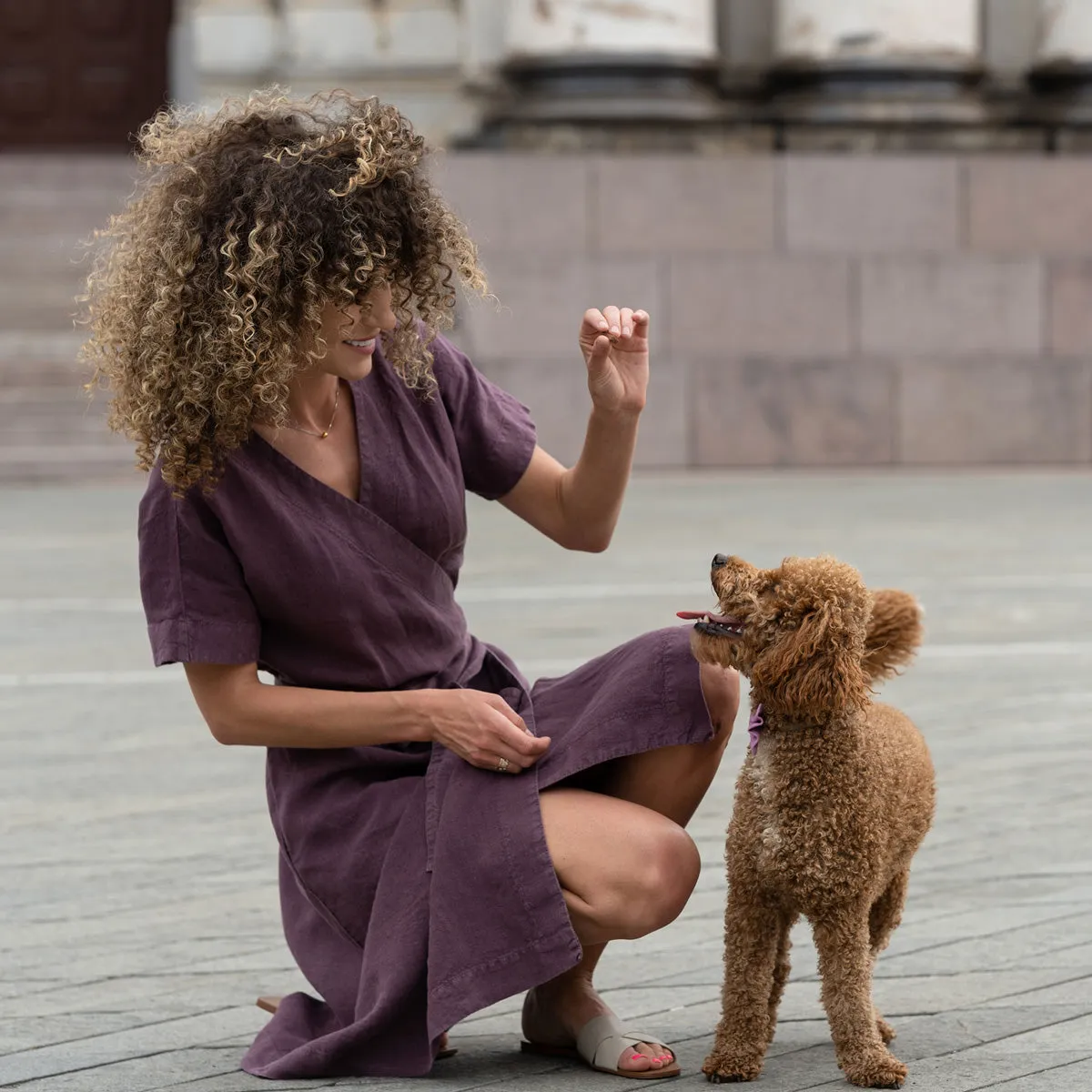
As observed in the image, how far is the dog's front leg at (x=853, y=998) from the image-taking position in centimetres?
311

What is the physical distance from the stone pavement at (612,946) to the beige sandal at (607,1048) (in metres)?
0.04

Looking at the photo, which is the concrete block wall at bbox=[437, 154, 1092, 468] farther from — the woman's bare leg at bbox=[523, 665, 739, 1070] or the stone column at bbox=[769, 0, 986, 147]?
the woman's bare leg at bbox=[523, 665, 739, 1070]

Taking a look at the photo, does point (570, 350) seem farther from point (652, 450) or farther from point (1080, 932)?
point (1080, 932)

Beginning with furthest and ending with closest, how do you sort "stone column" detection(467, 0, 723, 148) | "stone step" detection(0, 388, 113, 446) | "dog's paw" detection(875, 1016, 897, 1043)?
"stone column" detection(467, 0, 723, 148) < "stone step" detection(0, 388, 113, 446) < "dog's paw" detection(875, 1016, 897, 1043)

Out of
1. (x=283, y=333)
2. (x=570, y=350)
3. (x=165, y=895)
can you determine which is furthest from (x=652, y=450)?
(x=283, y=333)

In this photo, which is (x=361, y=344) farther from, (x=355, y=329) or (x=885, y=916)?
(x=885, y=916)

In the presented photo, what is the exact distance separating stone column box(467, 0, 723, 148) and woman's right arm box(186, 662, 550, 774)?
34.0 ft

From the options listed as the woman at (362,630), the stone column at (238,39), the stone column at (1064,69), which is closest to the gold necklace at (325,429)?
the woman at (362,630)

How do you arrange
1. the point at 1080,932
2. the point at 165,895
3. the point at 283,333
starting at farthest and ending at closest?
the point at 165,895, the point at 1080,932, the point at 283,333

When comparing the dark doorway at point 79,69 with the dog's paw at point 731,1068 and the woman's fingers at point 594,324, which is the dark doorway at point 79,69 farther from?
the dog's paw at point 731,1068

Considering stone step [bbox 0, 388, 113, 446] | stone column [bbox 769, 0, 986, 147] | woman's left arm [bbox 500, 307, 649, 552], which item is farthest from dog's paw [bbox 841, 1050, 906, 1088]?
stone column [bbox 769, 0, 986, 147]

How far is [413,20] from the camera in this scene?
47.4 feet

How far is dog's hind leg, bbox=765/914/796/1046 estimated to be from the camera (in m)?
3.26

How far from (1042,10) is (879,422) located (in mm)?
3005
